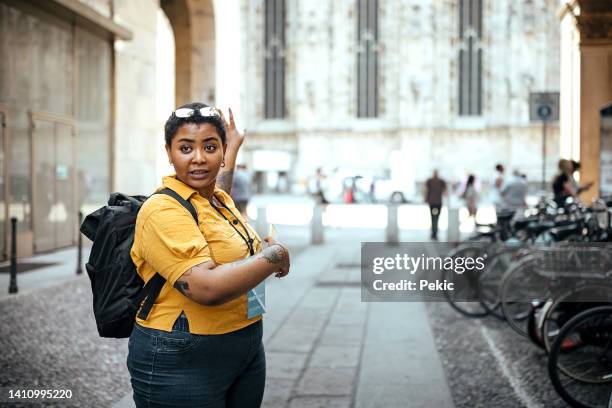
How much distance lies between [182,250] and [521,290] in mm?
4901

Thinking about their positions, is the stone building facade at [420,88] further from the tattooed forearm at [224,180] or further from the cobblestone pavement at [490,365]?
the tattooed forearm at [224,180]

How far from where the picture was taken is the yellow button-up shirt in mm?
2098

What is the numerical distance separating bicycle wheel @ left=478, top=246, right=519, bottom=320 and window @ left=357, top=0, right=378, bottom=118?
36.6 meters

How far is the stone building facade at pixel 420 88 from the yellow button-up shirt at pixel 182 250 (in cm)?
3692

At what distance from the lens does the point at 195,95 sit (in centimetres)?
1838

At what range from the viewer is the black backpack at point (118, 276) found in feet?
7.33

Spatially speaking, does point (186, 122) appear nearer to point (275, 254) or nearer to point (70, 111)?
point (275, 254)

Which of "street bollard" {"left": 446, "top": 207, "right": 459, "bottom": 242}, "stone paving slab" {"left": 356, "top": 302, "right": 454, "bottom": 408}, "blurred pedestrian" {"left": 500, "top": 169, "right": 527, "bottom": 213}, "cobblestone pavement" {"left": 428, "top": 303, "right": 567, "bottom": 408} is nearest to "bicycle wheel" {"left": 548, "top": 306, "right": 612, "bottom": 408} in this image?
"cobblestone pavement" {"left": 428, "top": 303, "right": 567, "bottom": 408}

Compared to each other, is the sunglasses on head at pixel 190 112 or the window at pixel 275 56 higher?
the window at pixel 275 56

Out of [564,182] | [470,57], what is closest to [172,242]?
[564,182]

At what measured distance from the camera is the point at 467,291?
7387 millimetres

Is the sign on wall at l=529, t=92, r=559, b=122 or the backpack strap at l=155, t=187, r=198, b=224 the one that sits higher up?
the sign on wall at l=529, t=92, r=559, b=122

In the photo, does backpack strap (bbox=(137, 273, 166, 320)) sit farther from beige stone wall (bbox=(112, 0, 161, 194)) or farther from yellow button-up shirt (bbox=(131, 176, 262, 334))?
beige stone wall (bbox=(112, 0, 161, 194))

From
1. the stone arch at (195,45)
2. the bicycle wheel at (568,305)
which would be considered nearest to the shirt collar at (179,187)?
the bicycle wheel at (568,305)
